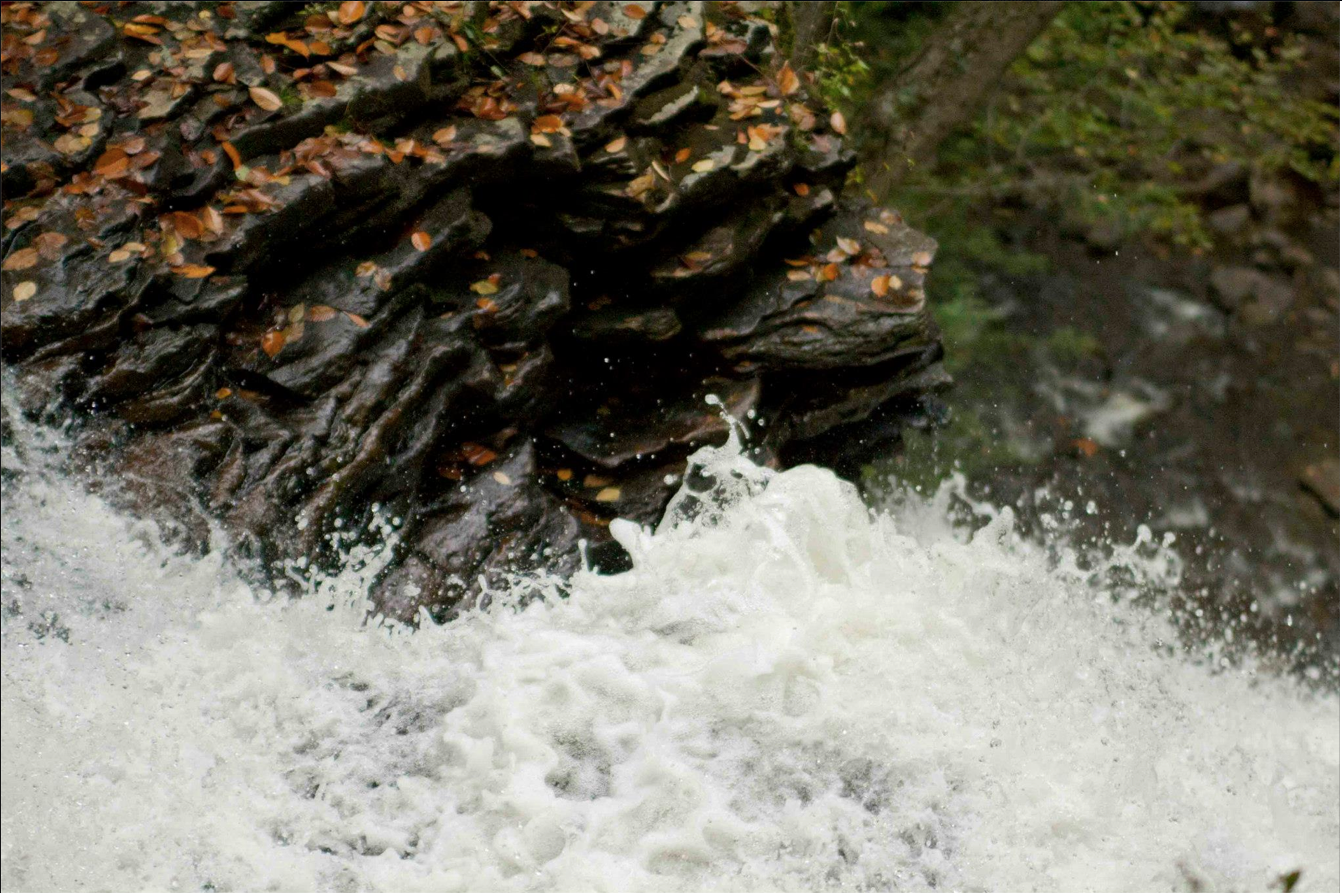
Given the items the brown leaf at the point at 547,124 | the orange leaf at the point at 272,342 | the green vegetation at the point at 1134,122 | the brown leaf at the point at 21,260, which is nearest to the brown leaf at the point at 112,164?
the brown leaf at the point at 21,260

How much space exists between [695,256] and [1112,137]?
486 cm

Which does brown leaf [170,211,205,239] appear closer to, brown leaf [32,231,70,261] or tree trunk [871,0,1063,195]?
brown leaf [32,231,70,261]

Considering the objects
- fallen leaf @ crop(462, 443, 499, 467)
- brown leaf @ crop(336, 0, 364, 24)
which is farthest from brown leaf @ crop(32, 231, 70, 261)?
fallen leaf @ crop(462, 443, 499, 467)

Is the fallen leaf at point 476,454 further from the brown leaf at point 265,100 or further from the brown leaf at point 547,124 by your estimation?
the brown leaf at point 265,100

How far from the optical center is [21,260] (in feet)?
12.1

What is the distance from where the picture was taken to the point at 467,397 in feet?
14.3

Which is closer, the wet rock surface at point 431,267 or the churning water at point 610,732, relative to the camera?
the churning water at point 610,732

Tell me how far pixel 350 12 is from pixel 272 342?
1313mm

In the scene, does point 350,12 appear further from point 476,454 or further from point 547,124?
point 476,454

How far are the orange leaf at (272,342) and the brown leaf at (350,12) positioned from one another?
1241 mm

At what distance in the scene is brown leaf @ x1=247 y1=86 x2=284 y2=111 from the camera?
4.00 m

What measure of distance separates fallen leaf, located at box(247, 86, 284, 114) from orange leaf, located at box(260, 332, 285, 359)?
2.64ft

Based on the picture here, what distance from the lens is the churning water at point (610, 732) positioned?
9.94ft

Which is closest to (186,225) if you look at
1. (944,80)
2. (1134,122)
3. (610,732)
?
(610,732)
